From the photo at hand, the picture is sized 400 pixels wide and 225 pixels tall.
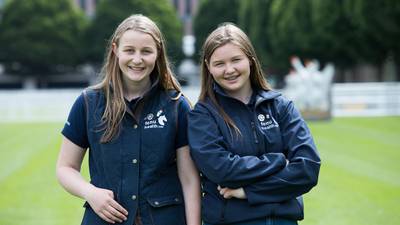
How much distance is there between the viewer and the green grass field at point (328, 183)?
7586 mm

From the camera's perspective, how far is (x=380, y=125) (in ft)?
61.4

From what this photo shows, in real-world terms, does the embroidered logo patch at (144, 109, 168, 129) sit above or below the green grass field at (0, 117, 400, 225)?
above

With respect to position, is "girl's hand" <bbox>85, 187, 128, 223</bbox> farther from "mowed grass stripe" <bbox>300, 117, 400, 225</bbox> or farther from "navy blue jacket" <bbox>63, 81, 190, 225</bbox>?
"mowed grass stripe" <bbox>300, 117, 400, 225</bbox>

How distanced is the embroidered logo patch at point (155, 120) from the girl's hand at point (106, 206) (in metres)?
0.35

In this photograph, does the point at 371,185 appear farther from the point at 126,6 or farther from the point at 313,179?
the point at 126,6

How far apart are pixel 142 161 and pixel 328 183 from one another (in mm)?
6984

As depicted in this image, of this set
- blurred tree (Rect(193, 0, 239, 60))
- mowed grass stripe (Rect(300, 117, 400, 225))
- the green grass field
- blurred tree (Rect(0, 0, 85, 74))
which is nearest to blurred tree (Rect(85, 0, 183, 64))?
blurred tree (Rect(0, 0, 85, 74))

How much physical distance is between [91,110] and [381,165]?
8.76 meters

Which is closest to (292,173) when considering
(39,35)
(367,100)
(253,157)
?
(253,157)

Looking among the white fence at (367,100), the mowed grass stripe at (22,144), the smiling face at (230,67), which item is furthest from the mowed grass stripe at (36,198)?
the white fence at (367,100)

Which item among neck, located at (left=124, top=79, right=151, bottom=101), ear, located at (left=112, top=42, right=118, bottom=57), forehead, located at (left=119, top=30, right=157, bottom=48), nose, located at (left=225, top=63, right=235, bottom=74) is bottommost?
neck, located at (left=124, top=79, right=151, bottom=101)

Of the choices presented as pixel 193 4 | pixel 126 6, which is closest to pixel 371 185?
pixel 126 6

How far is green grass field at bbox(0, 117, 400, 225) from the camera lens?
7.59 m

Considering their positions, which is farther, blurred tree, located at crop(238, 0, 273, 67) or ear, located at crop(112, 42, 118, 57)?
blurred tree, located at crop(238, 0, 273, 67)
